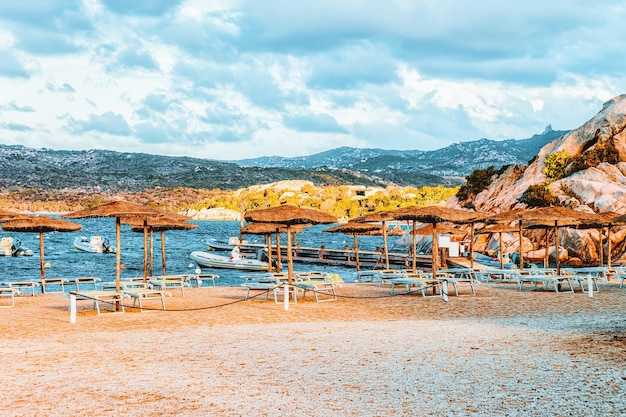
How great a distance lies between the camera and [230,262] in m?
44.6

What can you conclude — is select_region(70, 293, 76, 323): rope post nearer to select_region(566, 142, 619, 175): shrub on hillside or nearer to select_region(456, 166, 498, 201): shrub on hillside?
select_region(566, 142, 619, 175): shrub on hillside

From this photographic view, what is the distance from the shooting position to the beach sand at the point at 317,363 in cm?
693

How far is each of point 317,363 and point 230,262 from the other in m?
36.1

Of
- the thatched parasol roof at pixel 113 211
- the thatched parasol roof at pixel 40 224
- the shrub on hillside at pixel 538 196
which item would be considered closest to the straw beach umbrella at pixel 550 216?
the thatched parasol roof at pixel 113 211

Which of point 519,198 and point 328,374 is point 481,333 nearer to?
point 328,374

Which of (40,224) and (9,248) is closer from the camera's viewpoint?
(40,224)

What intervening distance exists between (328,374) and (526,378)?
7.98 feet

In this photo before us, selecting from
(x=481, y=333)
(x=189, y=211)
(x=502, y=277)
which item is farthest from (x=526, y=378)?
(x=189, y=211)

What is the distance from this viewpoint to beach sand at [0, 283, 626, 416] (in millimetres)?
6926

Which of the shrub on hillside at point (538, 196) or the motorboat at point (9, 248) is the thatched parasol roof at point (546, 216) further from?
the motorboat at point (9, 248)

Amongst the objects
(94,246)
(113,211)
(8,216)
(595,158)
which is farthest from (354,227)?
(94,246)

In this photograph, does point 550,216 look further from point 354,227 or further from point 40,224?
point 40,224

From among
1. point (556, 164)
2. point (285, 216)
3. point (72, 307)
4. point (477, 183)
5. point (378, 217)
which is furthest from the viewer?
point (477, 183)

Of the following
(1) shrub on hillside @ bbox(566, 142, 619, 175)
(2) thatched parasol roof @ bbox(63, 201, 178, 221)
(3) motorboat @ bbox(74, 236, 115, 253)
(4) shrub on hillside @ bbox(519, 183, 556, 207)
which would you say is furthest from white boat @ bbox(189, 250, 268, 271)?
(2) thatched parasol roof @ bbox(63, 201, 178, 221)
